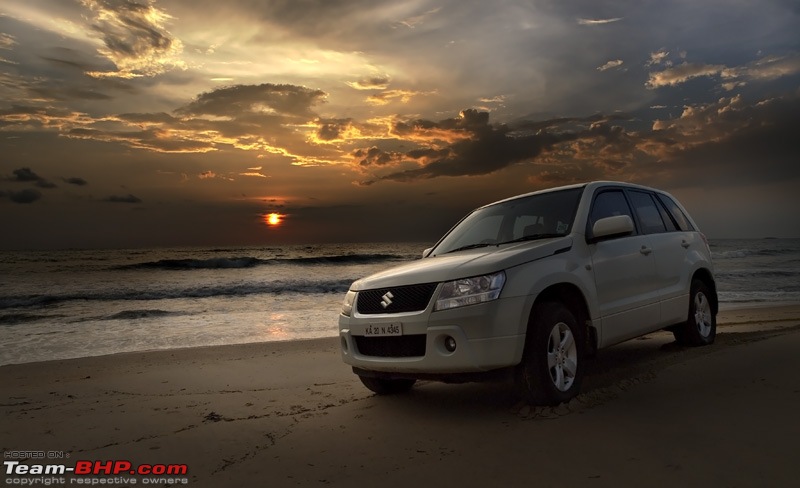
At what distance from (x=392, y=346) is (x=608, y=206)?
2.65 m

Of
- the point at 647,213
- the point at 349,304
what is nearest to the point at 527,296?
the point at 349,304

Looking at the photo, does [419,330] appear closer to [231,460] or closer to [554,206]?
[231,460]

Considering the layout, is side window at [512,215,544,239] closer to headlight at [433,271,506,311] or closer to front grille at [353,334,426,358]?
headlight at [433,271,506,311]

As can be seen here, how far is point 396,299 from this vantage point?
461cm

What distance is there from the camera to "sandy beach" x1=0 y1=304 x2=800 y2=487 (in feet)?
11.2

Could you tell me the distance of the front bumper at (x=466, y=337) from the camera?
418 cm

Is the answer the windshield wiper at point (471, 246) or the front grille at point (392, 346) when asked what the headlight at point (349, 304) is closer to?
the front grille at point (392, 346)

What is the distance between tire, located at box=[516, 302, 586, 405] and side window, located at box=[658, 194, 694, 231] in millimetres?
2845

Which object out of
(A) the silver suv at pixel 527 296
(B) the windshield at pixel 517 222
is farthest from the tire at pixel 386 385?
(B) the windshield at pixel 517 222

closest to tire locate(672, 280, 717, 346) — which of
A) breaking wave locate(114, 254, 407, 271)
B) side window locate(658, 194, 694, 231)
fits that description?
side window locate(658, 194, 694, 231)

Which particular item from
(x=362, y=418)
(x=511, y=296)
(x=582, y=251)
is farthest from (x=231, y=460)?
(x=582, y=251)

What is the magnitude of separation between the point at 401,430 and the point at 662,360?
3215mm

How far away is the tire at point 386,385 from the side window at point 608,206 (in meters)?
2.25

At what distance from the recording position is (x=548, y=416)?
4.26 meters
